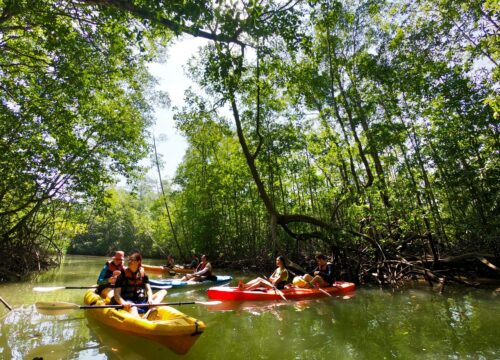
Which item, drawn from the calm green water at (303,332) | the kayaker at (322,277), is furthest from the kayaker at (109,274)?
the kayaker at (322,277)

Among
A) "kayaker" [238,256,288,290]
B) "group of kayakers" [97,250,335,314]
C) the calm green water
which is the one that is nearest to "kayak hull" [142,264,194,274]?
"group of kayakers" [97,250,335,314]

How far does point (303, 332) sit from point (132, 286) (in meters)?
3.11

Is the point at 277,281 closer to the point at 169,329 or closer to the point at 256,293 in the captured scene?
the point at 256,293

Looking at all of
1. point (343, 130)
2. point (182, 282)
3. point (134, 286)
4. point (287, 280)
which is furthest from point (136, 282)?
point (343, 130)

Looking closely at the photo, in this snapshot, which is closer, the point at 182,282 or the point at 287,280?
the point at 287,280

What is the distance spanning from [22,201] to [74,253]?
34.6 metres

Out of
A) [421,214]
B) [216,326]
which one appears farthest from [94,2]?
[421,214]

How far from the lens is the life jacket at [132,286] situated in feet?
18.5

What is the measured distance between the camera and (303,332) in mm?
5320

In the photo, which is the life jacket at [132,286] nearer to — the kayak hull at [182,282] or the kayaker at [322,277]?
the kayak hull at [182,282]

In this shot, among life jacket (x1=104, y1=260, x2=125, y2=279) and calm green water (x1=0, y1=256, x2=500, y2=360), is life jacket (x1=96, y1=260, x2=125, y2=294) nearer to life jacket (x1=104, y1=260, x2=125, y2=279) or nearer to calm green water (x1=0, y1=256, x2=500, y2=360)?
life jacket (x1=104, y1=260, x2=125, y2=279)

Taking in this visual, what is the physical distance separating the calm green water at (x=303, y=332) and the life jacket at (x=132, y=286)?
2.11ft

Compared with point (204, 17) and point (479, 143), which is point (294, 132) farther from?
point (204, 17)

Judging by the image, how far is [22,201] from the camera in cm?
1258
